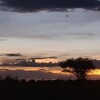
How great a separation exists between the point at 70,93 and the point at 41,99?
5.52 meters

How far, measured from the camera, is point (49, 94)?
1480 inches

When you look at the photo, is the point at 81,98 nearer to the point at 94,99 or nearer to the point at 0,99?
the point at 94,99

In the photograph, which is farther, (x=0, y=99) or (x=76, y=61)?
(x=76, y=61)

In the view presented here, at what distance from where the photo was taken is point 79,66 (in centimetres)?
9644

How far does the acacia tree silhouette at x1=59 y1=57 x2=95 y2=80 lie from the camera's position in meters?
96.6

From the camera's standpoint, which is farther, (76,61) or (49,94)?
(76,61)

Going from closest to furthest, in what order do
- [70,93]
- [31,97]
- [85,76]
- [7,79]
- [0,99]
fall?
[0,99]
[31,97]
[70,93]
[7,79]
[85,76]

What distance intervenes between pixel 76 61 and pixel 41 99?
65678mm

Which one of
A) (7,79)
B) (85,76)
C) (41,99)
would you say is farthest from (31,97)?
(85,76)

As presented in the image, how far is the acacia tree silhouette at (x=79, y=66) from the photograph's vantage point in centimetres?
9662

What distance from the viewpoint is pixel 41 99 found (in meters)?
34.2

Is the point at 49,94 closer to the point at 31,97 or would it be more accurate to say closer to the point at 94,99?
the point at 31,97

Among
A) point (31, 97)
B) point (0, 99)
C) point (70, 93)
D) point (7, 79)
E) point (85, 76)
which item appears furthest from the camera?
point (85, 76)

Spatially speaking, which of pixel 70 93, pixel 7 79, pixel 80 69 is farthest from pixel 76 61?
pixel 70 93
